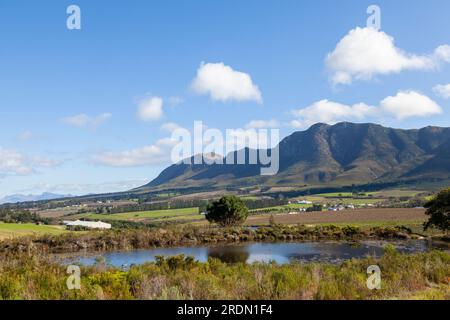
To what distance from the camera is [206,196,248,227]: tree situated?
3081 inches

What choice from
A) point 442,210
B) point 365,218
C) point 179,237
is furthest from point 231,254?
point 365,218

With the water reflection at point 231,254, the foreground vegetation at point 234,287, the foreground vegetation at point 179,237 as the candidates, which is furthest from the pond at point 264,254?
the foreground vegetation at point 234,287

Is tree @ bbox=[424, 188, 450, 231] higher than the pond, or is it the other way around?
tree @ bbox=[424, 188, 450, 231]

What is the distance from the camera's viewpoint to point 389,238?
61000 mm

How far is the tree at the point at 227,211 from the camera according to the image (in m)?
78.2

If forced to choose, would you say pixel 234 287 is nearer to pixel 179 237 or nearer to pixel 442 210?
pixel 442 210

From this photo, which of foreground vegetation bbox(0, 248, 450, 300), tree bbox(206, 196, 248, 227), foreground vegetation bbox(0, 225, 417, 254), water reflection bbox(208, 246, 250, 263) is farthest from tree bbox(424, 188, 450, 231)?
foreground vegetation bbox(0, 248, 450, 300)

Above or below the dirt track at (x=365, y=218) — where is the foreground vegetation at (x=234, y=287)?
above

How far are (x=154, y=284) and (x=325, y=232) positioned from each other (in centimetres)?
5676

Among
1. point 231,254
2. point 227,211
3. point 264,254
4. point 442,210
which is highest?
point 442,210

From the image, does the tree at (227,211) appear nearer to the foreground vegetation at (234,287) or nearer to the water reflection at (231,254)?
the water reflection at (231,254)

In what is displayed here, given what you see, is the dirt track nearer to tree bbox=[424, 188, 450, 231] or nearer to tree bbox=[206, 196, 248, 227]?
tree bbox=[206, 196, 248, 227]

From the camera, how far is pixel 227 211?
78.3 metres

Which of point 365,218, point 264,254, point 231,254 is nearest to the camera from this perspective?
point 264,254
